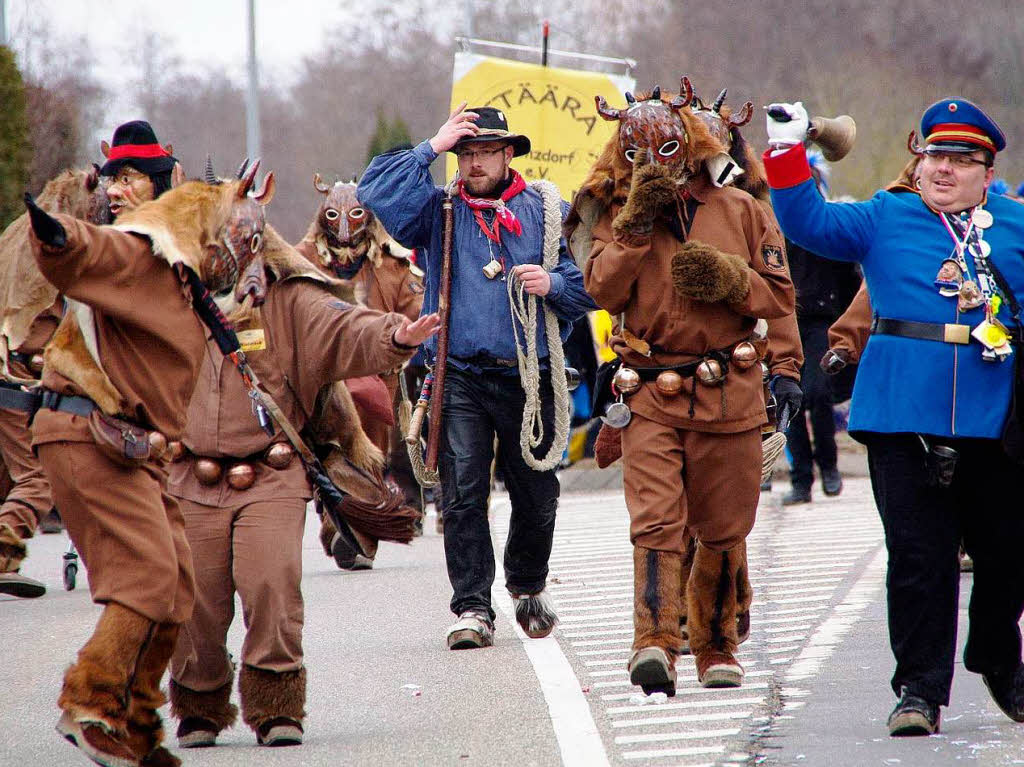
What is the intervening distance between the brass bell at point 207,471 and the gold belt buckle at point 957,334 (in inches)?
97.3

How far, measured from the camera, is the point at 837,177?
1234 inches

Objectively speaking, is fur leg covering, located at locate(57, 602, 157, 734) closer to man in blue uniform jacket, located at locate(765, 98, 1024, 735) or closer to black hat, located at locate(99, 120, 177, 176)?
man in blue uniform jacket, located at locate(765, 98, 1024, 735)

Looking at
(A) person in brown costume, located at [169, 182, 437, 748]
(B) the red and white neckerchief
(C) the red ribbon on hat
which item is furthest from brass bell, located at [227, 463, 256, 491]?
(C) the red ribbon on hat

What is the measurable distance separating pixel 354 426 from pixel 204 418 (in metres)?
0.55

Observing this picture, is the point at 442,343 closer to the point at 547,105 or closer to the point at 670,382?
the point at 670,382

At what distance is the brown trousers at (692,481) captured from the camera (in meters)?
6.30

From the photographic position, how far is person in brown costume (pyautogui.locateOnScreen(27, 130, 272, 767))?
16.4 feet

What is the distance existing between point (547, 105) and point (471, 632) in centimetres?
962

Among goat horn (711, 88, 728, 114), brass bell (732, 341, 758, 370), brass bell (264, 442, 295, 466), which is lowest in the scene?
brass bell (264, 442, 295, 466)

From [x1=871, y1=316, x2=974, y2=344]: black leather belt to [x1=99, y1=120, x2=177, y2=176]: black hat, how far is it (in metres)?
3.67

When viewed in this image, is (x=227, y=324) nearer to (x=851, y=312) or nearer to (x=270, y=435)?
(x=270, y=435)

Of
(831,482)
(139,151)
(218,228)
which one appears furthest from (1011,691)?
(831,482)

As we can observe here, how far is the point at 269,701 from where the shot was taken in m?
5.71

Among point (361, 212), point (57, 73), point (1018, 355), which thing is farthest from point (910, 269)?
point (57, 73)
